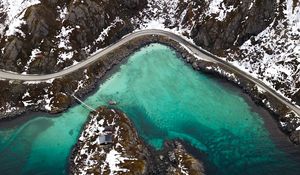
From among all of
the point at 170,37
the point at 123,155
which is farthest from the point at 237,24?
the point at 123,155

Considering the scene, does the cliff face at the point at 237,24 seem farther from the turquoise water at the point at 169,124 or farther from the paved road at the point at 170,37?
the turquoise water at the point at 169,124

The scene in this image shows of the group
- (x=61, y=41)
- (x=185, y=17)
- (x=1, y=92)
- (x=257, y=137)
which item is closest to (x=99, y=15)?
(x=61, y=41)

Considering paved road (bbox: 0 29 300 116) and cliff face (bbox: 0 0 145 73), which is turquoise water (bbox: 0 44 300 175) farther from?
cliff face (bbox: 0 0 145 73)

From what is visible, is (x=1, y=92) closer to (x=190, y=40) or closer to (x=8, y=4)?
(x=8, y=4)

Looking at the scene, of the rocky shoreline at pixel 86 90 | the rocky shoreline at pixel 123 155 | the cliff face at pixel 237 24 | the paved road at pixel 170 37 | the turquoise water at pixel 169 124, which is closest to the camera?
the rocky shoreline at pixel 123 155

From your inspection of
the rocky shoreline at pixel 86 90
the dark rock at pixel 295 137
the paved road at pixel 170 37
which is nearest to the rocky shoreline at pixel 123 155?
the rocky shoreline at pixel 86 90

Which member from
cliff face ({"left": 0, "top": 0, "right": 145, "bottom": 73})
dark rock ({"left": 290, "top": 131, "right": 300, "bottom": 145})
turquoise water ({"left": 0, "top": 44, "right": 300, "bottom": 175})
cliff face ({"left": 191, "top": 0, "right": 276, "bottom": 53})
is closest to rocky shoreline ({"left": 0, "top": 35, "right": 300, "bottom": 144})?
dark rock ({"left": 290, "top": 131, "right": 300, "bottom": 145})
